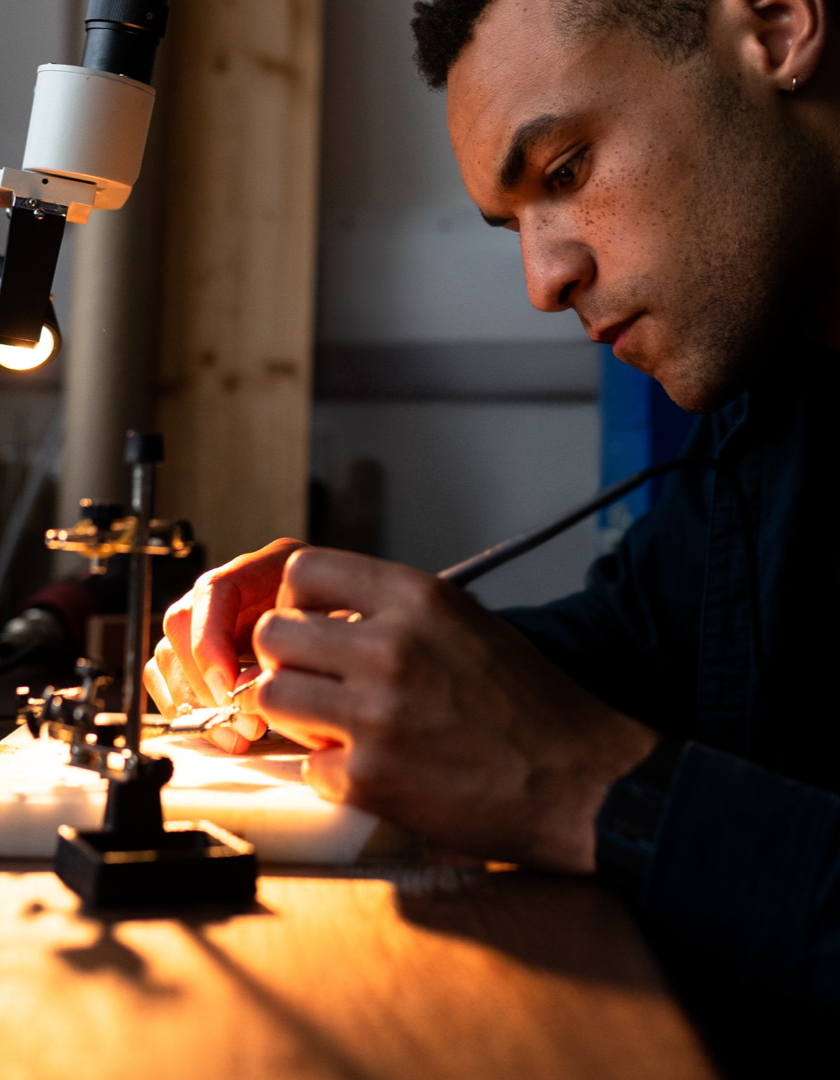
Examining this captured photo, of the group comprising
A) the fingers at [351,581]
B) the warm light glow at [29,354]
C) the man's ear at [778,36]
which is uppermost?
the man's ear at [778,36]

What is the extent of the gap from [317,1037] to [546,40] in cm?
80

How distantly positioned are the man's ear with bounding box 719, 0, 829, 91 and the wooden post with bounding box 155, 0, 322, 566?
1.50 meters


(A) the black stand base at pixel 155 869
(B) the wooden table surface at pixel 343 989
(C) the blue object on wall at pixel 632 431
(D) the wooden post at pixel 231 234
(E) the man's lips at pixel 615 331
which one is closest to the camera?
(B) the wooden table surface at pixel 343 989

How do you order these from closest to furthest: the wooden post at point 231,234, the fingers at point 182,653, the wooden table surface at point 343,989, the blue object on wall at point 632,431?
the wooden table surface at point 343,989 → the fingers at point 182,653 → the blue object on wall at point 632,431 → the wooden post at point 231,234

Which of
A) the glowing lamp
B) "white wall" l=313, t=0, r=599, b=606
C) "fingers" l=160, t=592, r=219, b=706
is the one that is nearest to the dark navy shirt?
"fingers" l=160, t=592, r=219, b=706

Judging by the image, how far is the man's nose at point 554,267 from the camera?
0.88 m

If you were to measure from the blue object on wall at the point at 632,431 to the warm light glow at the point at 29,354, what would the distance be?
1.19 m

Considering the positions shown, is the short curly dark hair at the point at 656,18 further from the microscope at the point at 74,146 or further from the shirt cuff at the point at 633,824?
the shirt cuff at the point at 633,824

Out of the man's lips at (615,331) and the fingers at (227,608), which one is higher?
the man's lips at (615,331)

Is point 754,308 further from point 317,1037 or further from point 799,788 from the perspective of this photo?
point 317,1037

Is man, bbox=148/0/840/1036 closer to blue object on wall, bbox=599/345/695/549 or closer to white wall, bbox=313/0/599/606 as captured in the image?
blue object on wall, bbox=599/345/695/549

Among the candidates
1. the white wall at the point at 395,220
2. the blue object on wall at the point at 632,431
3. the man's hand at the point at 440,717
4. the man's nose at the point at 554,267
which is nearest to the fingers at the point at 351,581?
the man's hand at the point at 440,717

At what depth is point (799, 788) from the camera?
0.49 meters

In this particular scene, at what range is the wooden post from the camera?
2.27 metres
